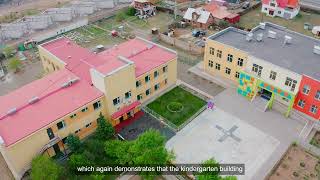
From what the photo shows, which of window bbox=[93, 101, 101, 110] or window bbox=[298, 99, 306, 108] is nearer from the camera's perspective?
window bbox=[93, 101, 101, 110]

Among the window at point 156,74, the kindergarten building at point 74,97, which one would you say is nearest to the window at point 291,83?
the kindergarten building at point 74,97

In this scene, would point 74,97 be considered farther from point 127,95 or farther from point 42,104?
point 127,95

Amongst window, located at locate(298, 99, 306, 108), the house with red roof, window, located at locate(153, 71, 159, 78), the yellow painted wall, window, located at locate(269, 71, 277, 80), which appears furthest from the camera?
the house with red roof

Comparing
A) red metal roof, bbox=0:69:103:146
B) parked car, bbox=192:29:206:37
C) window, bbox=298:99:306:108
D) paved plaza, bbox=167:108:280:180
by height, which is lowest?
paved plaza, bbox=167:108:280:180

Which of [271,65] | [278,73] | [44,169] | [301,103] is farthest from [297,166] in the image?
[44,169]

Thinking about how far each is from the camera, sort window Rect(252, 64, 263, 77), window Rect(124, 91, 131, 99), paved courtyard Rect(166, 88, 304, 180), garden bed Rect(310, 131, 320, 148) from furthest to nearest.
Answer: window Rect(252, 64, 263, 77) → window Rect(124, 91, 131, 99) → garden bed Rect(310, 131, 320, 148) → paved courtyard Rect(166, 88, 304, 180)

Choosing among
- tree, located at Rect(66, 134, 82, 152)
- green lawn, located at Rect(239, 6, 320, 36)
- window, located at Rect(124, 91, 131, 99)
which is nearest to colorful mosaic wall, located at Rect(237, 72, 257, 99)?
window, located at Rect(124, 91, 131, 99)

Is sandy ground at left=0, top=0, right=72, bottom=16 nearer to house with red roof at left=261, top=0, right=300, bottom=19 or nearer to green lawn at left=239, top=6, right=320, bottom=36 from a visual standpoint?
green lawn at left=239, top=6, right=320, bottom=36
